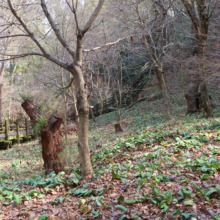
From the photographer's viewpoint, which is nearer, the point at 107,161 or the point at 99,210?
the point at 99,210

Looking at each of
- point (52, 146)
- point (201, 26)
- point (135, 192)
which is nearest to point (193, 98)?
point (201, 26)

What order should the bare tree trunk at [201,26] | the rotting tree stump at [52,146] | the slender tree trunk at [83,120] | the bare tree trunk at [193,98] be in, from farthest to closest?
the bare tree trunk at [193,98] < the bare tree trunk at [201,26] < the rotting tree stump at [52,146] < the slender tree trunk at [83,120]

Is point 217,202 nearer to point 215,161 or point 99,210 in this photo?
point 215,161

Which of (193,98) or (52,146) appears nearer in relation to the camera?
(52,146)

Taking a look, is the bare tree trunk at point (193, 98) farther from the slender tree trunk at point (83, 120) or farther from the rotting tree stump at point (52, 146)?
the slender tree trunk at point (83, 120)

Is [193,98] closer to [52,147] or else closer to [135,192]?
[52,147]

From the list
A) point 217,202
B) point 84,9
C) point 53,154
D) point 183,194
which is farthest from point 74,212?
point 84,9

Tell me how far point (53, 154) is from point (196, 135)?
13.9 feet

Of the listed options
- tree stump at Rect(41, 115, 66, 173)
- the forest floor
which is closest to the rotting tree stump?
tree stump at Rect(41, 115, 66, 173)

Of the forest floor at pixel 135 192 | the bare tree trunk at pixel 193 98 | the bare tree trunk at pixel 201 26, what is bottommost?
the forest floor at pixel 135 192

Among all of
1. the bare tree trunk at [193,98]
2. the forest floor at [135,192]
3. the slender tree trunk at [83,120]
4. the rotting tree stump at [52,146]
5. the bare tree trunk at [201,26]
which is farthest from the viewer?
the bare tree trunk at [193,98]

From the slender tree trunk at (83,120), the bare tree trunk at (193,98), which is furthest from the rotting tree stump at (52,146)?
the bare tree trunk at (193,98)

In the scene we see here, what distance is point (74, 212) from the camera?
3.13 meters

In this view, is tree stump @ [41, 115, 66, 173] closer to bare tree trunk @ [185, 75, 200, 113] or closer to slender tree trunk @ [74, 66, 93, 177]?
slender tree trunk @ [74, 66, 93, 177]
